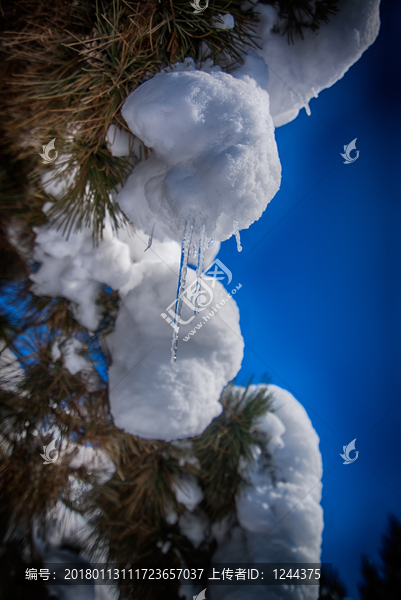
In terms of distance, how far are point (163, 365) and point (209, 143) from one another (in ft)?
1.61

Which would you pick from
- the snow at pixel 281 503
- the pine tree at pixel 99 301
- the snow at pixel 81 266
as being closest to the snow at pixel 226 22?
the pine tree at pixel 99 301

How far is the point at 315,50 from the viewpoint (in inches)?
27.2

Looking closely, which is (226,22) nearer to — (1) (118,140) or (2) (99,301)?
(1) (118,140)

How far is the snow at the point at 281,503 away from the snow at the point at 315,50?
36.4 inches

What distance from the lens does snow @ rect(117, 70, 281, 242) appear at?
0.43 metres

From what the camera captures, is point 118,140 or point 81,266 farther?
point 81,266

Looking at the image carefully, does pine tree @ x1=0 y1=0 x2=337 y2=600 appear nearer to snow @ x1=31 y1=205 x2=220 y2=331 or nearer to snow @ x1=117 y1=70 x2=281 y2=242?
snow @ x1=31 y1=205 x2=220 y2=331

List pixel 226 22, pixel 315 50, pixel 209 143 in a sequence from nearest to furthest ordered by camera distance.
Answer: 1. pixel 209 143
2. pixel 226 22
3. pixel 315 50

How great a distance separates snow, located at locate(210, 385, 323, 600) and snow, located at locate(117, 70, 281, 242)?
754mm

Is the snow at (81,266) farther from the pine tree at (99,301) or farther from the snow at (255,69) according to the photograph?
the snow at (255,69)

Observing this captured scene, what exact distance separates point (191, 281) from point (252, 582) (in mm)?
1011

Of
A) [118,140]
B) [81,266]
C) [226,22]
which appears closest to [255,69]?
[226,22]

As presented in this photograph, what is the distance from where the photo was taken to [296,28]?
693 millimetres
